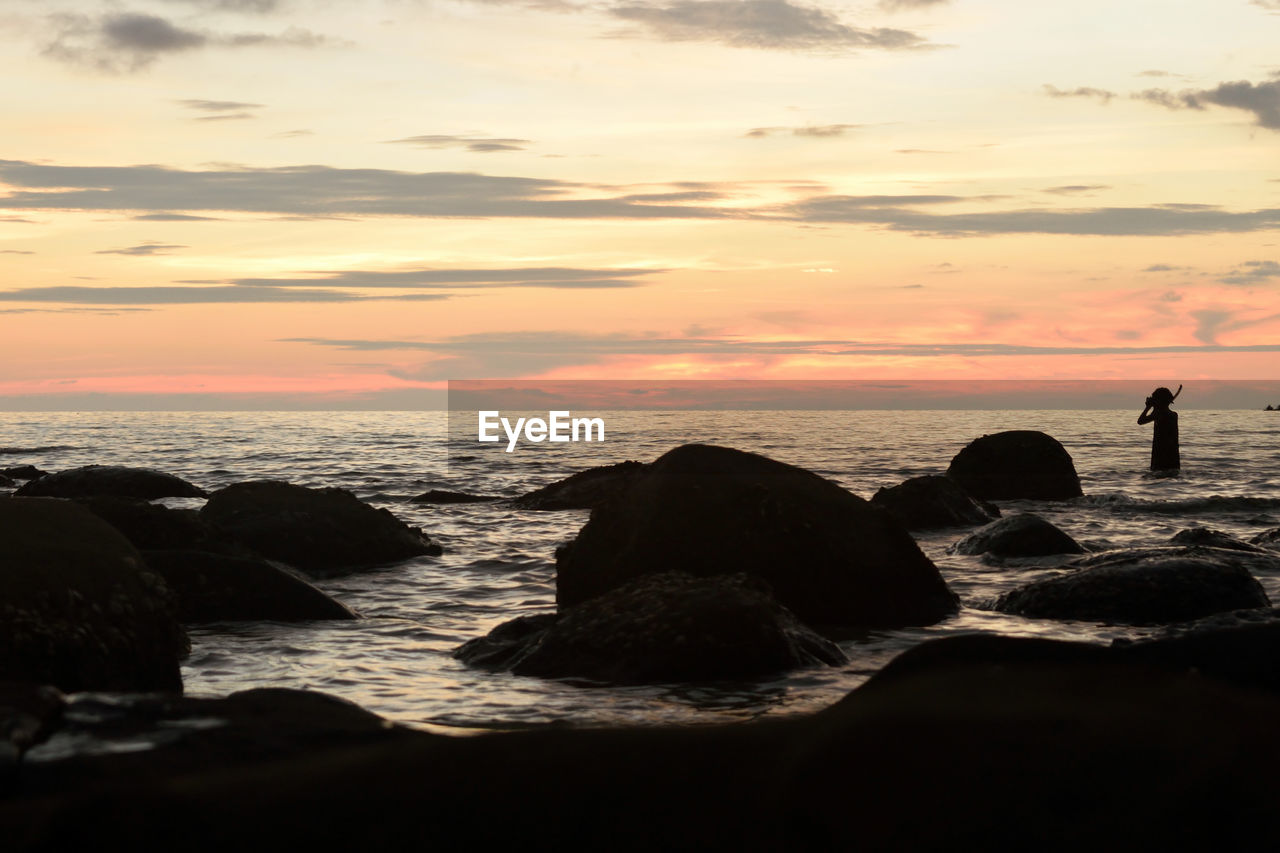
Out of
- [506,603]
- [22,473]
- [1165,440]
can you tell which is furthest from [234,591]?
[1165,440]

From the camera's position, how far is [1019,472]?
67.7 feet

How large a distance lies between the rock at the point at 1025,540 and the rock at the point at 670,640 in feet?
17.7

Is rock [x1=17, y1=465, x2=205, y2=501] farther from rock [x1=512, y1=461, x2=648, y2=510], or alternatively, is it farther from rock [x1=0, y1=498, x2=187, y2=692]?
rock [x1=0, y1=498, x2=187, y2=692]

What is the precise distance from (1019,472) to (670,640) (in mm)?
15181

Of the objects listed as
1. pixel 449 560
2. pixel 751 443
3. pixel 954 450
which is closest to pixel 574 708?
pixel 449 560

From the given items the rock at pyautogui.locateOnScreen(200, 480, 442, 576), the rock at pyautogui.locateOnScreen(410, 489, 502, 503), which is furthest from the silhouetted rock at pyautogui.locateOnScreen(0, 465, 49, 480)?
the rock at pyautogui.locateOnScreen(200, 480, 442, 576)

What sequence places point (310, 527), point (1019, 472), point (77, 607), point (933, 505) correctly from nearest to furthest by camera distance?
1. point (77, 607)
2. point (310, 527)
3. point (933, 505)
4. point (1019, 472)

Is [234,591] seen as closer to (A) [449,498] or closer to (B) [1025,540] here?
(B) [1025,540]

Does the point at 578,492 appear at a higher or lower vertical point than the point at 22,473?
higher

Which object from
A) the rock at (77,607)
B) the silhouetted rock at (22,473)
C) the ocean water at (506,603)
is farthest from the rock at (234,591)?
the silhouetted rock at (22,473)

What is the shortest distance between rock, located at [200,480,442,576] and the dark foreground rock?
894cm

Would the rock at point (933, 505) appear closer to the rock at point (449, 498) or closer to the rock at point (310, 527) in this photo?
the rock at point (310, 527)

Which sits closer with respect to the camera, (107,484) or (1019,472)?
(107,484)

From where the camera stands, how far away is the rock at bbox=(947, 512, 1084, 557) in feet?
40.0
